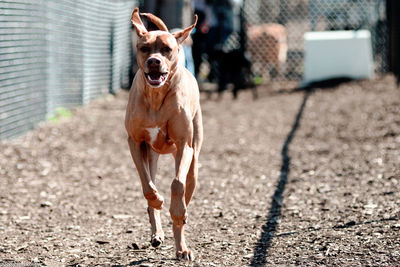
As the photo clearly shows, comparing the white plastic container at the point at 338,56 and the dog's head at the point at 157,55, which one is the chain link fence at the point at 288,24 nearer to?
the white plastic container at the point at 338,56

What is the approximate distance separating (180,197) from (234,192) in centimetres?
256

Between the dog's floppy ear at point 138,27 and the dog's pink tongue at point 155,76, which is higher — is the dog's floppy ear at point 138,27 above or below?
above

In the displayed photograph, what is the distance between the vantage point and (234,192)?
652cm

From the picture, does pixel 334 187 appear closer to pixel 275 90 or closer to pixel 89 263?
pixel 89 263

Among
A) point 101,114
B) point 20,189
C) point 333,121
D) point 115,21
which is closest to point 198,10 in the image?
point 115,21

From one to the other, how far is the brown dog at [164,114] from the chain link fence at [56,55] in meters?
4.50

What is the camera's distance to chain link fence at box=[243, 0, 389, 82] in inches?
595

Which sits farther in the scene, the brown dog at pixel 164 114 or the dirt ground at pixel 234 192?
the dirt ground at pixel 234 192

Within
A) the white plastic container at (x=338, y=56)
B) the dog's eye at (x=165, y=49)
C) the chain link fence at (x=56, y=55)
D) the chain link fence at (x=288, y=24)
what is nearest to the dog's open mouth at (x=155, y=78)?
the dog's eye at (x=165, y=49)

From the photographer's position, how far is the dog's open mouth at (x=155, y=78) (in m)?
3.79

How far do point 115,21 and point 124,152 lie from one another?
250 inches

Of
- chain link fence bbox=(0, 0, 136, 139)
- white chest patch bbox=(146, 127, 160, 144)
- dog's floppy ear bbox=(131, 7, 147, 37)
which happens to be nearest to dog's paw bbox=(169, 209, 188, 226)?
white chest patch bbox=(146, 127, 160, 144)

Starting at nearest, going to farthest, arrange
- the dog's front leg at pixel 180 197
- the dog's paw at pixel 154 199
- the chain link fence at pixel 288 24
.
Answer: the dog's front leg at pixel 180 197 < the dog's paw at pixel 154 199 < the chain link fence at pixel 288 24

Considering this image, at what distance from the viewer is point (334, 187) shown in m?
6.44
